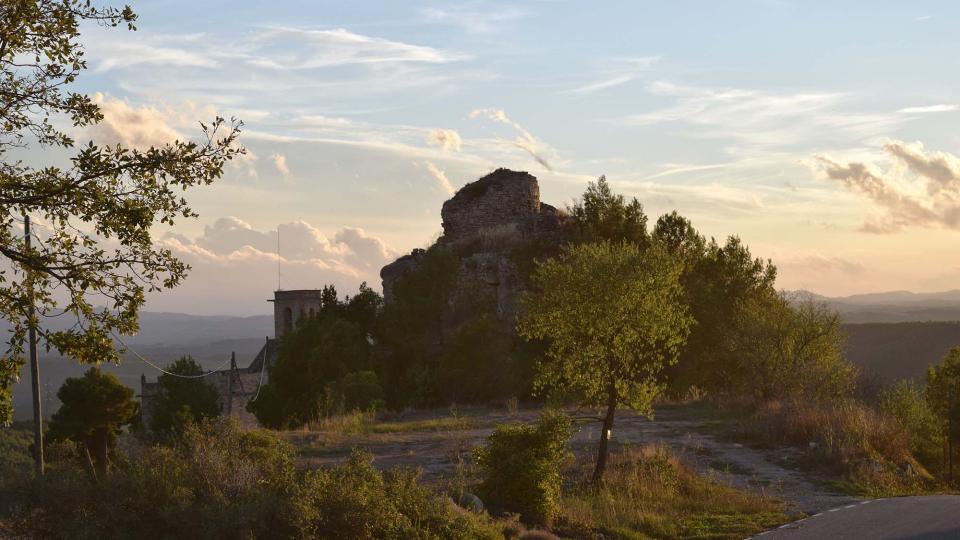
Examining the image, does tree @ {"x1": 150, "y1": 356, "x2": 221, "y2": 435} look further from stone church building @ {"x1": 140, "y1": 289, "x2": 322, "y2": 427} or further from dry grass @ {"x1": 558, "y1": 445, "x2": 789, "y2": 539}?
dry grass @ {"x1": 558, "y1": 445, "x2": 789, "y2": 539}

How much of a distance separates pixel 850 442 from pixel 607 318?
1031 centimetres

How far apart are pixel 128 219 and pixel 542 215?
4297 centimetres

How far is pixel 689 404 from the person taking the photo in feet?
133

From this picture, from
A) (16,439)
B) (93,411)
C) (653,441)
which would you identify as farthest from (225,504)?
(16,439)

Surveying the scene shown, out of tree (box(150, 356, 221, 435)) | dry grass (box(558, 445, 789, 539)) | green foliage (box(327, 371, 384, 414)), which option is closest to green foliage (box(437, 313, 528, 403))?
green foliage (box(327, 371, 384, 414))

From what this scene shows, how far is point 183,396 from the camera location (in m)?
53.9

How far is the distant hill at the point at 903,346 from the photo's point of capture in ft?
436

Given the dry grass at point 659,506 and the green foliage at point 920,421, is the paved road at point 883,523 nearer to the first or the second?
the dry grass at point 659,506

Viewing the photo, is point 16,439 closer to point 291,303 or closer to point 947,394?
point 291,303

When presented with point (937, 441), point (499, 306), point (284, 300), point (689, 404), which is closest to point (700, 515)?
point (689, 404)

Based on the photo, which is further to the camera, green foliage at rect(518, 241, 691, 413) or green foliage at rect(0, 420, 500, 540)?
green foliage at rect(518, 241, 691, 413)

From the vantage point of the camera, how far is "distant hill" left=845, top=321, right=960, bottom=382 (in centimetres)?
13275

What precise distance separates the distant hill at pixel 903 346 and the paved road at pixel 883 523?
111624 mm

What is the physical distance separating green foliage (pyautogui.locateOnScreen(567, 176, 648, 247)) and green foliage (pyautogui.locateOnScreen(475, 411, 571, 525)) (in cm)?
3249
